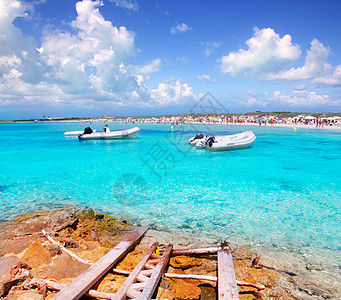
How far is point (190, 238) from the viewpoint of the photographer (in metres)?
4.88

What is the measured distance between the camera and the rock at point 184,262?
3619mm

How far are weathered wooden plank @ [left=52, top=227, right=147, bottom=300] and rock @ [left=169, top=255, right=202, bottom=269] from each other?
0.85m

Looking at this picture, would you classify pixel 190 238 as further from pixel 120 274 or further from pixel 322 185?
pixel 322 185

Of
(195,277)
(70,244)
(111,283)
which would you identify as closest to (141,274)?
(111,283)

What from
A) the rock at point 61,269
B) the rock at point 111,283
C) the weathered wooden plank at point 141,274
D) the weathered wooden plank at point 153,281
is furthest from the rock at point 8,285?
the weathered wooden plank at point 153,281

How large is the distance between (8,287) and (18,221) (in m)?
3.45

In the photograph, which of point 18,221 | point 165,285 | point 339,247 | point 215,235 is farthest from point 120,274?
point 339,247

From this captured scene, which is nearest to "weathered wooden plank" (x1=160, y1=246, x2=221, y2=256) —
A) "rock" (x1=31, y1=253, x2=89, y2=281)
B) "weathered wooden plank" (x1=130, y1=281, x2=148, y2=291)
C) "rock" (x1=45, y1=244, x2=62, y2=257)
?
"weathered wooden plank" (x1=130, y1=281, x2=148, y2=291)

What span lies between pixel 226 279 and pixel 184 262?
1.02m

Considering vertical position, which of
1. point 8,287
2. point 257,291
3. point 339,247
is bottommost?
point 339,247

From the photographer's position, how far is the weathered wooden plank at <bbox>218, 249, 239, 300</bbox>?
8.34 ft

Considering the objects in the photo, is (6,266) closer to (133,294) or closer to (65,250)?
(65,250)

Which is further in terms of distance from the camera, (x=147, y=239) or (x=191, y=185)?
(x=191, y=185)

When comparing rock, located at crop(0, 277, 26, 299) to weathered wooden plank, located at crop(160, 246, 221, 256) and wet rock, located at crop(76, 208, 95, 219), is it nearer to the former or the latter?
weathered wooden plank, located at crop(160, 246, 221, 256)
